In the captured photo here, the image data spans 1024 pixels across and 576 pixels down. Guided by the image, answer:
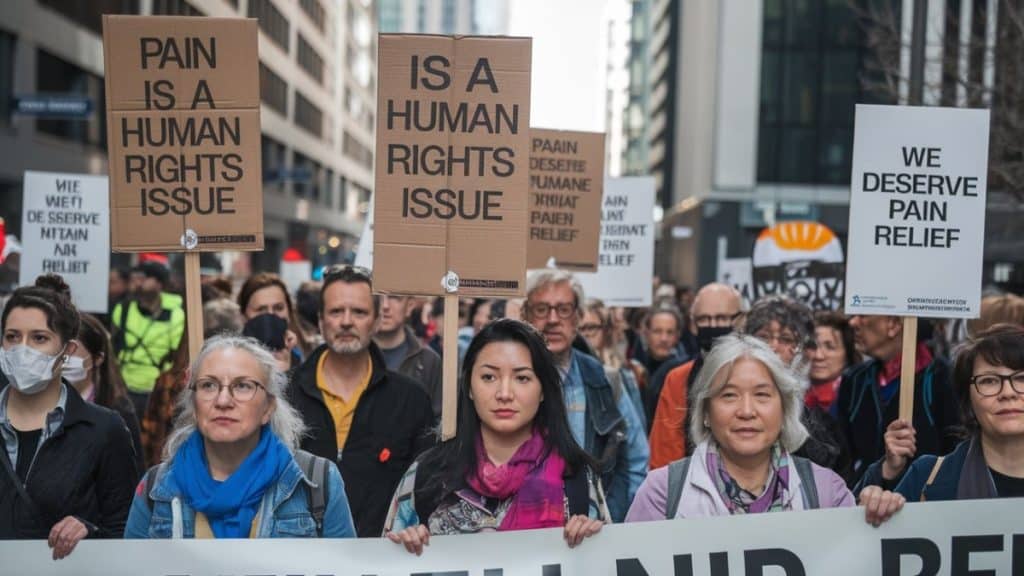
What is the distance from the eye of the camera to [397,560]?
3736 millimetres

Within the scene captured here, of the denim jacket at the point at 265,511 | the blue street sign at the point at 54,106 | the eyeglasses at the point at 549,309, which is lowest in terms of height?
the denim jacket at the point at 265,511

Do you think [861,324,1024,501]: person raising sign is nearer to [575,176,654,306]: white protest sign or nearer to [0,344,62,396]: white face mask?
[0,344,62,396]: white face mask

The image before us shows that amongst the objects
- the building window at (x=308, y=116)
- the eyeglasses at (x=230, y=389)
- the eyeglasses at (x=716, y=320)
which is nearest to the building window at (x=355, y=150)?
the building window at (x=308, y=116)

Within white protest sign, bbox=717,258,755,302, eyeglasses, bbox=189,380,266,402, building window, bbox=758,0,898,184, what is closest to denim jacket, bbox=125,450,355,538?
eyeglasses, bbox=189,380,266,402

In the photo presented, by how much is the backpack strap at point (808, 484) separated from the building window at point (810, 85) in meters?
39.7

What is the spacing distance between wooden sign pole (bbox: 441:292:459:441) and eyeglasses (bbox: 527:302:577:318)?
121cm

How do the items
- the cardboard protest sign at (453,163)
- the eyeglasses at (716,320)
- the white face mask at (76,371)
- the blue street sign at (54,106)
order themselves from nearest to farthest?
the cardboard protest sign at (453,163) → the white face mask at (76,371) → the eyeglasses at (716,320) → the blue street sign at (54,106)

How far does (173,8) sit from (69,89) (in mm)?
8798

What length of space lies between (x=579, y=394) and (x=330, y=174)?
65.5 meters

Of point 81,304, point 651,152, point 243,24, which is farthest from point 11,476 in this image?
point 651,152

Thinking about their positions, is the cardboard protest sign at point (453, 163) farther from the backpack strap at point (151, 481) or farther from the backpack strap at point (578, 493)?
the backpack strap at point (151, 481)

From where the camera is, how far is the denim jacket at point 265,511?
367 centimetres

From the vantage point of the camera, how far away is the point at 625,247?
9562mm

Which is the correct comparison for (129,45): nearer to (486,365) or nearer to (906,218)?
(486,365)
